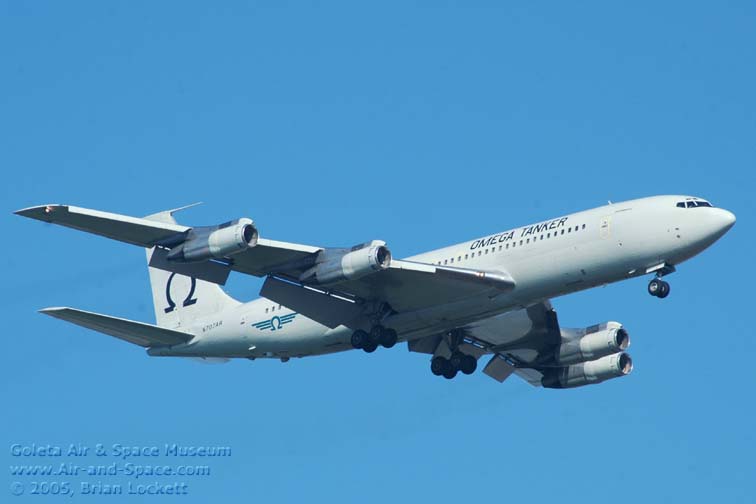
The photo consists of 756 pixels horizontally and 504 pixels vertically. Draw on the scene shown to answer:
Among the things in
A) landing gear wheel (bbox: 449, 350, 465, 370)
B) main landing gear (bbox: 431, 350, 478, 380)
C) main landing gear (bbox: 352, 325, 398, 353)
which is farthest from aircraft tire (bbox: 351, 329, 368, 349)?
landing gear wheel (bbox: 449, 350, 465, 370)

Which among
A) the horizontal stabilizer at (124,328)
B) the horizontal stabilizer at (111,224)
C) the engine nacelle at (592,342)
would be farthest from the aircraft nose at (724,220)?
the horizontal stabilizer at (124,328)

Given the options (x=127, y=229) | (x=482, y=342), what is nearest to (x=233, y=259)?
(x=127, y=229)

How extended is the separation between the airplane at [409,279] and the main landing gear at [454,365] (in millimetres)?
52

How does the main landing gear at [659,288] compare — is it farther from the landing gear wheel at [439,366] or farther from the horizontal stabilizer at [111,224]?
the horizontal stabilizer at [111,224]

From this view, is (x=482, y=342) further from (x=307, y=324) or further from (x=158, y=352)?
(x=158, y=352)

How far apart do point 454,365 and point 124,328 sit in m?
14.1

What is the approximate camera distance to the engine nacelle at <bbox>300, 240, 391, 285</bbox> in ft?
176

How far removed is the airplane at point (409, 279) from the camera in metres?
53.3

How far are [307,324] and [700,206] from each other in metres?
16.2

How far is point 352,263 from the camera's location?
53.8m

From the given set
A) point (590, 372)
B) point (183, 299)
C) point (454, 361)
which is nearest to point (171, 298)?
point (183, 299)

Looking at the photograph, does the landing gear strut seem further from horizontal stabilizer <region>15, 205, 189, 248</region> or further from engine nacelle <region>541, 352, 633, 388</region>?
horizontal stabilizer <region>15, 205, 189, 248</region>

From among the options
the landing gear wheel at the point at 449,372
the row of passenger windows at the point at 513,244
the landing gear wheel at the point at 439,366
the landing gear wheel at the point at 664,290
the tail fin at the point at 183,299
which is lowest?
the landing gear wheel at the point at 664,290

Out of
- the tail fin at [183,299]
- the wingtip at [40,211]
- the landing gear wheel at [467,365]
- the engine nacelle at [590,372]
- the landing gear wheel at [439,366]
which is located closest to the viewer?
the wingtip at [40,211]
